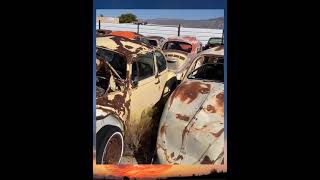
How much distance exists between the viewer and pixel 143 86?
17.7 ft

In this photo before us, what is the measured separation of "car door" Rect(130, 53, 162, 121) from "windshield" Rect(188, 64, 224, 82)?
0.39 metres

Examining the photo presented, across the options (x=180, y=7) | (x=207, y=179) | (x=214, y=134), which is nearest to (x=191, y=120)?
(x=214, y=134)

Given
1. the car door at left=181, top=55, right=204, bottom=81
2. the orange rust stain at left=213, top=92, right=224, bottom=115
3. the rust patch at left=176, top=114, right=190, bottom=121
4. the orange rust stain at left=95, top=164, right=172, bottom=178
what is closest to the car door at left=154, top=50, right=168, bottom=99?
the car door at left=181, top=55, right=204, bottom=81

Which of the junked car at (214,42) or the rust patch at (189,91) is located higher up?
the junked car at (214,42)

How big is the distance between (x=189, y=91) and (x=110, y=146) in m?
0.97

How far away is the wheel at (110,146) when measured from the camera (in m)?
5.28

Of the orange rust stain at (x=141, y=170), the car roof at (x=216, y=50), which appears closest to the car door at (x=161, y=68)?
the car roof at (x=216, y=50)

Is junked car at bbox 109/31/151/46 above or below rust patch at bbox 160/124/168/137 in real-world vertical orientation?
above

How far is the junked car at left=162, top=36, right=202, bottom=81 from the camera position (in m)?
5.40

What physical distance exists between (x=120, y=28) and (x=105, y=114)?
2.89 feet

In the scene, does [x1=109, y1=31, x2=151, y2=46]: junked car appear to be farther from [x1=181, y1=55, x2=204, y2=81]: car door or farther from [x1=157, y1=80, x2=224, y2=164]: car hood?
[x1=157, y1=80, x2=224, y2=164]: car hood

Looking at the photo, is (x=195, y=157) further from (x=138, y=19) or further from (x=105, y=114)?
(x=138, y=19)

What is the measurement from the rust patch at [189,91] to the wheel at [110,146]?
0.65m

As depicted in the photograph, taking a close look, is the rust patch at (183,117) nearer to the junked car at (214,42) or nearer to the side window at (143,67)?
the side window at (143,67)
